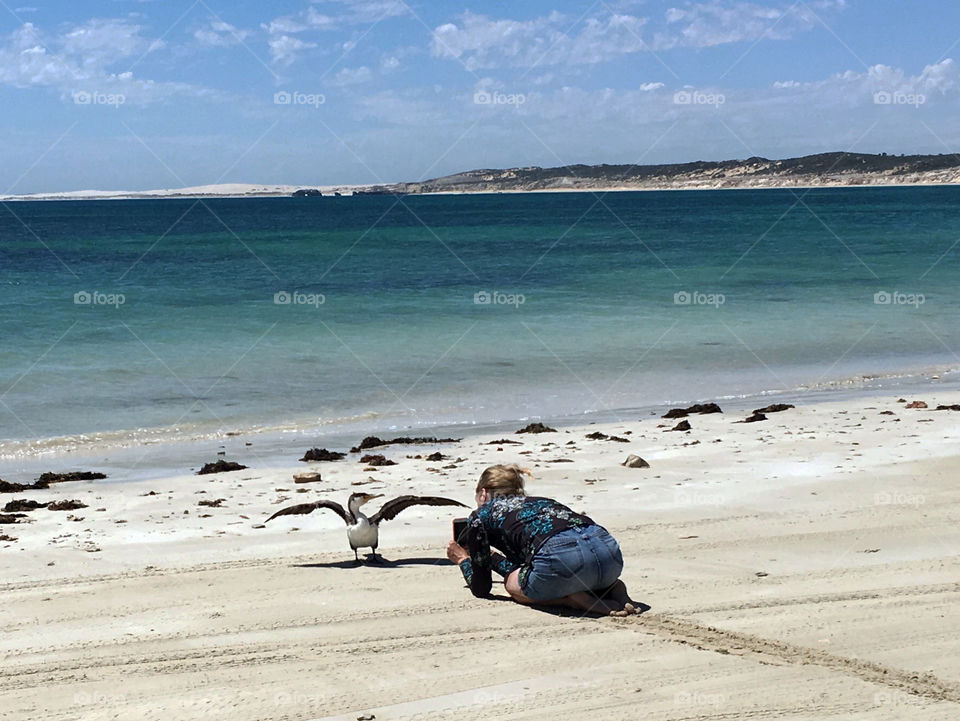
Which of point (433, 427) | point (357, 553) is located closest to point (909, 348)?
point (433, 427)

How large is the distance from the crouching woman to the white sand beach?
13cm

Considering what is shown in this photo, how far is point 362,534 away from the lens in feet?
23.8

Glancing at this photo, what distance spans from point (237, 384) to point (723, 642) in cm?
1266

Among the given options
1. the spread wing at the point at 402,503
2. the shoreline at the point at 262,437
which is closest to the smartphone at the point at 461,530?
the spread wing at the point at 402,503

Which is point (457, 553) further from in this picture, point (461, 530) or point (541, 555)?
point (541, 555)

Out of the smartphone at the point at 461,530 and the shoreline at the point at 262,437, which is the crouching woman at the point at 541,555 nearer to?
the smartphone at the point at 461,530

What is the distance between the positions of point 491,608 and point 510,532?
0.44 metres

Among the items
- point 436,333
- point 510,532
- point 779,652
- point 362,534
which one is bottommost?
point 779,652

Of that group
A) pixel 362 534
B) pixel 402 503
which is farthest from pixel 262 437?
pixel 362 534

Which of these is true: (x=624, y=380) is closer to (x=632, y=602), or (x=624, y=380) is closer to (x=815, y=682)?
(x=632, y=602)

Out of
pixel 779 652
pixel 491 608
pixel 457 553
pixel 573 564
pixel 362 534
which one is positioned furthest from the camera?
pixel 362 534

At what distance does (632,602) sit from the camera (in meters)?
6.27

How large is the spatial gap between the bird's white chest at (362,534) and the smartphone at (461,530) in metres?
0.65

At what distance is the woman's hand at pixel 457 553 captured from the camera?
22.3 ft
